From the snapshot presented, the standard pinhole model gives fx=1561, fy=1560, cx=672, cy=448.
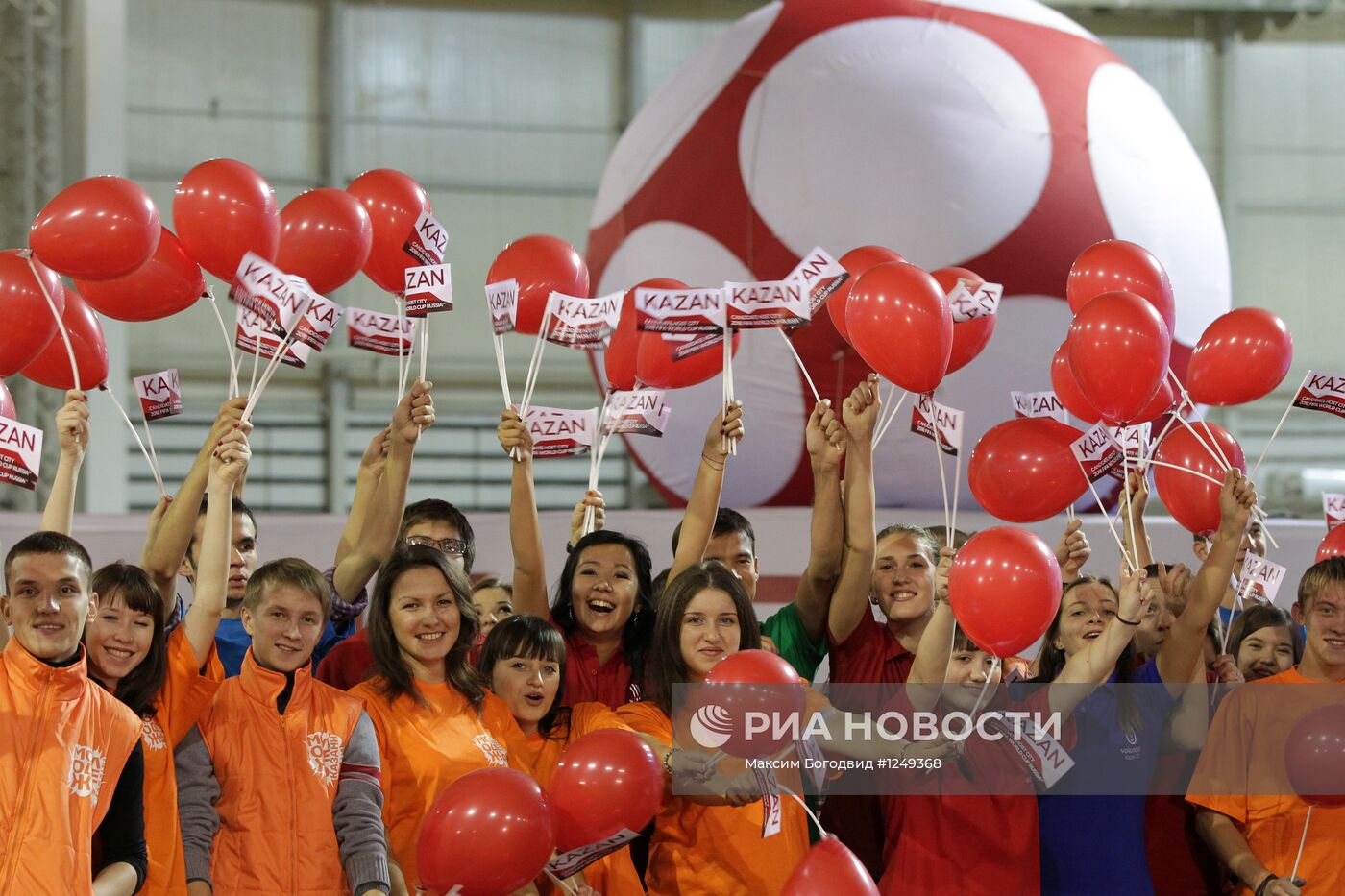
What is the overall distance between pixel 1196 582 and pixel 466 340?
8.32m

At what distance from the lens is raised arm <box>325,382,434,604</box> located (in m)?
3.57

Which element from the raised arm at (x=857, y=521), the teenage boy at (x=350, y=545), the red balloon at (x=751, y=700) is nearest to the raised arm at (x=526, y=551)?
the teenage boy at (x=350, y=545)

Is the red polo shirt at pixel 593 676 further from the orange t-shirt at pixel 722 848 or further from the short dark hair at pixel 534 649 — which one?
the orange t-shirt at pixel 722 848

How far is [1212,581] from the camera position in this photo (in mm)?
3471

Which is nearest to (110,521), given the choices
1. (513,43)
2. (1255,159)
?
(513,43)

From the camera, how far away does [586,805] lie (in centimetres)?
271

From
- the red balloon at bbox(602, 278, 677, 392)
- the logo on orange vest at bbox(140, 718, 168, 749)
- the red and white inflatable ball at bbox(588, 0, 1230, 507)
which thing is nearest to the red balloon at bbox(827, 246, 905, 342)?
the red balloon at bbox(602, 278, 677, 392)

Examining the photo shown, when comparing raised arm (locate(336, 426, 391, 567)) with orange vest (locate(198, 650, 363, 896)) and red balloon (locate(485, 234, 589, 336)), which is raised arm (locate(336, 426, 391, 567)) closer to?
red balloon (locate(485, 234, 589, 336))

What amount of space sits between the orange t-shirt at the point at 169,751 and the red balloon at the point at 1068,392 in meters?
2.17

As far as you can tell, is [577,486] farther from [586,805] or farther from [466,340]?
[586,805]

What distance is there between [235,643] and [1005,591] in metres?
1.63

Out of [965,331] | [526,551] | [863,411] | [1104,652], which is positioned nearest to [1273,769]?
[1104,652]

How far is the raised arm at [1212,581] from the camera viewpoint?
3475mm

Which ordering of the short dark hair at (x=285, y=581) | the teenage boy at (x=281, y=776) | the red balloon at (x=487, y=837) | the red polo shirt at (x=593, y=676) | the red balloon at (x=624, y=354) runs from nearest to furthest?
the red balloon at (x=487, y=837) → the teenage boy at (x=281, y=776) → the short dark hair at (x=285, y=581) → the red polo shirt at (x=593, y=676) → the red balloon at (x=624, y=354)
